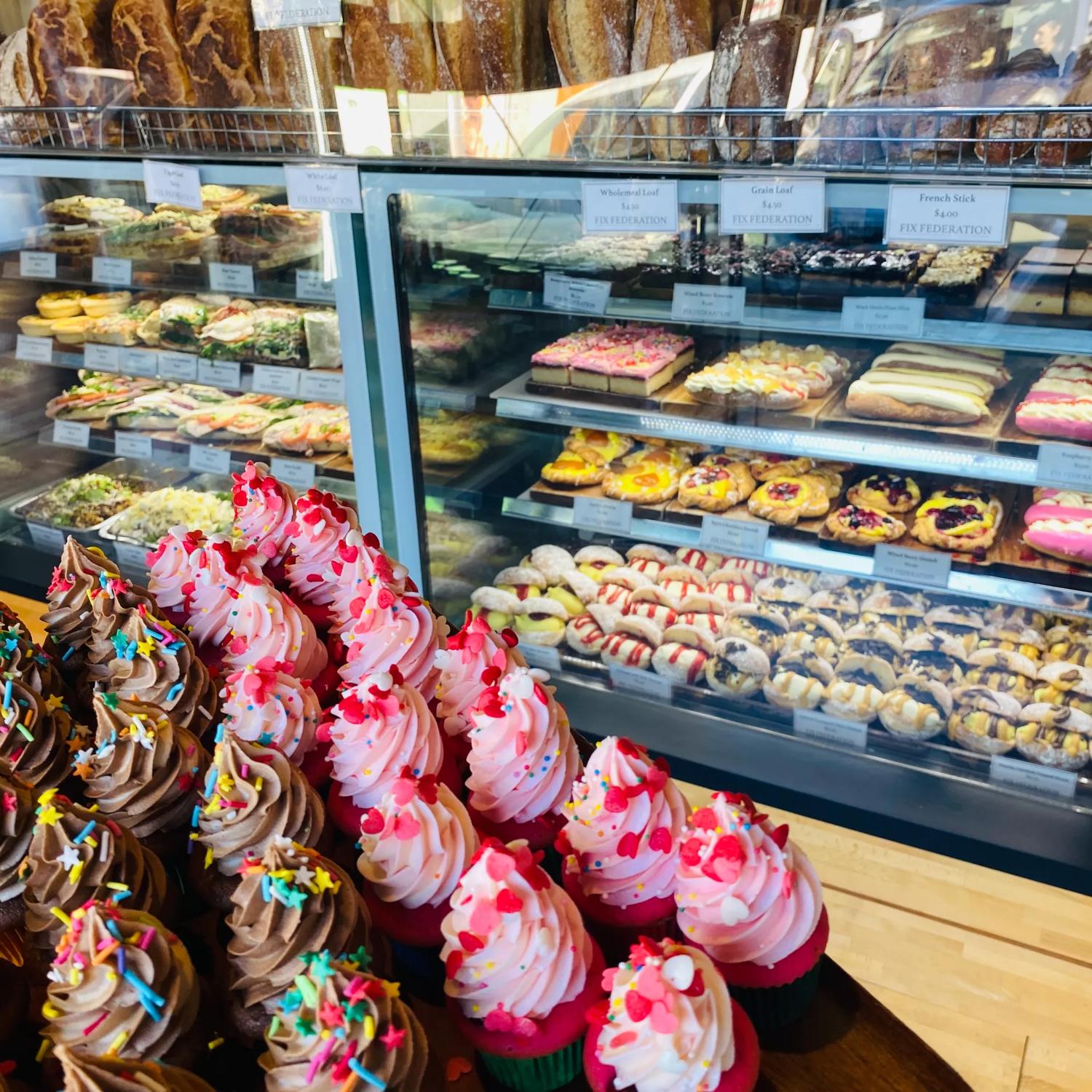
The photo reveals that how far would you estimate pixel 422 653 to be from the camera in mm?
1701

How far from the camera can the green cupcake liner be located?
1.22 meters

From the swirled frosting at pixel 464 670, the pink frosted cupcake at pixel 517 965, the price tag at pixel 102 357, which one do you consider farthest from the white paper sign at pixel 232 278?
the pink frosted cupcake at pixel 517 965

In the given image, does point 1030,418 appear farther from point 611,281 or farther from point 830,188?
point 611,281

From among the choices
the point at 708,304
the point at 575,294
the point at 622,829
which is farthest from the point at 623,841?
the point at 575,294

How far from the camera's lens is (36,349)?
12.3ft

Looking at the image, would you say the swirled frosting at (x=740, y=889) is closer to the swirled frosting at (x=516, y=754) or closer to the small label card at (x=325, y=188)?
the swirled frosting at (x=516, y=754)

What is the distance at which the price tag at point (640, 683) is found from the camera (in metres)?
2.95

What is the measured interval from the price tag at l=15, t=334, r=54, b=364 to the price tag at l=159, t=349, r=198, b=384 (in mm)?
564

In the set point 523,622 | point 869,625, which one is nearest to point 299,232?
point 523,622

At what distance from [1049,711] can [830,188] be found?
1458 millimetres

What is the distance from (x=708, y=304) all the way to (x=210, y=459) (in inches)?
80.1

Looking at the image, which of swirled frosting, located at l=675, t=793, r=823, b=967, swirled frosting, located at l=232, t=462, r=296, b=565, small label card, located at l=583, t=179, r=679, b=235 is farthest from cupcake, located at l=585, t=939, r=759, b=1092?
small label card, located at l=583, t=179, r=679, b=235

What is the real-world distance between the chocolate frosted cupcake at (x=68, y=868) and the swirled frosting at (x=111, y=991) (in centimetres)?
8

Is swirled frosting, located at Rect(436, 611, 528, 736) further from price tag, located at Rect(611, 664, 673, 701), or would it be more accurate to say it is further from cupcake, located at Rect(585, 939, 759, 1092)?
price tag, located at Rect(611, 664, 673, 701)
